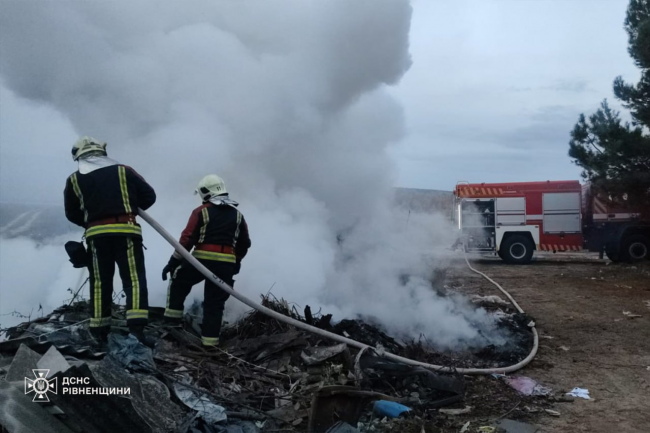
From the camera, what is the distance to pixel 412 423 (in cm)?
349

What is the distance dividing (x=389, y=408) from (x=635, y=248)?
42.7 ft

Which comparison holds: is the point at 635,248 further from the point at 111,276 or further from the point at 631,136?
the point at 111,276

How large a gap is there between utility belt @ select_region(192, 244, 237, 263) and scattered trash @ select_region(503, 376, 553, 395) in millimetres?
2761

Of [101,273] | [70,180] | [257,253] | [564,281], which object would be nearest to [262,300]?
[257,253]

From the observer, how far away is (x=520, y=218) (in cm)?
1584

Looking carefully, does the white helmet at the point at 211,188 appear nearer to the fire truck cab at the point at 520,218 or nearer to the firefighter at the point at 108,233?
the firefighter at the point at 108,233

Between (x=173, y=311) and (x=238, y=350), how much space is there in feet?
2.54

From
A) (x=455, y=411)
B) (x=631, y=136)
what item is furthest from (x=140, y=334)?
(x=631, y=136)

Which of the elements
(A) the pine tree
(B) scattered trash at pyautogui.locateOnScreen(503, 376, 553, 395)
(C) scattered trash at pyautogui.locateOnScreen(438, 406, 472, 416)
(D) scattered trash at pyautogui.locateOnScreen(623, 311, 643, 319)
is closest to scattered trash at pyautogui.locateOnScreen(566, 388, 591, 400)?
(B) scattered trash at pyautogui.locateOnScreen(503, 376, 553, 395)

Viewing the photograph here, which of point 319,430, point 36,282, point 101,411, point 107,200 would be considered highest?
point 107,200

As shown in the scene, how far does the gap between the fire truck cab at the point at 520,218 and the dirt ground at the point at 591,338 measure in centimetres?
237

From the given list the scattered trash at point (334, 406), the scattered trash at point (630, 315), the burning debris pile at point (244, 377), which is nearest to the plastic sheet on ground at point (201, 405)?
the burning debris pile at point (244, 377)

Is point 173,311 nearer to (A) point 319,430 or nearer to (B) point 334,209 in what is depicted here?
(A) point 319,430

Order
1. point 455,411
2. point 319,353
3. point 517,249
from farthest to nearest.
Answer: point 517,249, point 319,353, point 455,411
